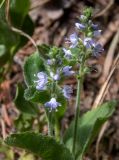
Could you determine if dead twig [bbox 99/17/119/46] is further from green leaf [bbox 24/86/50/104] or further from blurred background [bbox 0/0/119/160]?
green leaf [bbox 24/86/50/104]

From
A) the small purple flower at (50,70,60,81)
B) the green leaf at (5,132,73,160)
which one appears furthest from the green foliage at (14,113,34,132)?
the small purple flower at (50,70,60,81)

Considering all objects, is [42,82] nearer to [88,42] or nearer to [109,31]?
[88,42]

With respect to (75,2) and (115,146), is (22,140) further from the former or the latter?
(75,2)

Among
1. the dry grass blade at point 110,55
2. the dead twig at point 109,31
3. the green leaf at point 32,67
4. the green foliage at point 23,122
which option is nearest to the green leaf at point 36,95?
the green leaf at point 32,67

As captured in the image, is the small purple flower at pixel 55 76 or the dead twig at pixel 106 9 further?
the dead twig at pixel 106 9

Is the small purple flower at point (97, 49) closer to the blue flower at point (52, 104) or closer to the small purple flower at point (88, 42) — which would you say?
the small purple flower at point (88, 42)
